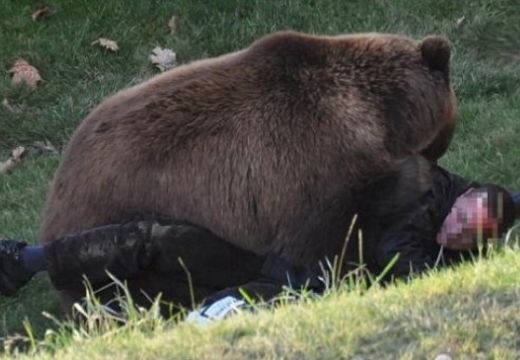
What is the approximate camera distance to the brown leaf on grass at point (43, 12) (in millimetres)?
11281

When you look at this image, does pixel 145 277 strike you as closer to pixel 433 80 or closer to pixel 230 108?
pixel 230 108

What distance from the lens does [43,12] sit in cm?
1133

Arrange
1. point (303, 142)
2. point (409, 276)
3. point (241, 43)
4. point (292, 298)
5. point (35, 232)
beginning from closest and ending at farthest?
point (292, 298) < point (409, 276) < point (303, 142) < point (35, 232) < point (241, 43)

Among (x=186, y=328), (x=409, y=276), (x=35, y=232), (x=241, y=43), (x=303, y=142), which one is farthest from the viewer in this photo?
(x=241, y=43)

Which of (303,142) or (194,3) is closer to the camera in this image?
(303,142)

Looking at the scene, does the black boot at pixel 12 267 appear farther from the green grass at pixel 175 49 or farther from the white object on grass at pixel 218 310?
the white object on grass at pixel 218 310

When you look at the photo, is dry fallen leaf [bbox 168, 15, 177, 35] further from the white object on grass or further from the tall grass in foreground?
the tall grass in foreground

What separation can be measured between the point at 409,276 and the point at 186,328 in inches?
61.1

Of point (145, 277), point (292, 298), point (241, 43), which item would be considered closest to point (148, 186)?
point (145, 277)

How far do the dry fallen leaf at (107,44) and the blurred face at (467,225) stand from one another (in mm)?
5537

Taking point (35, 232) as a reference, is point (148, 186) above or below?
above

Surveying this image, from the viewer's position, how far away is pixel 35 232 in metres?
7.96

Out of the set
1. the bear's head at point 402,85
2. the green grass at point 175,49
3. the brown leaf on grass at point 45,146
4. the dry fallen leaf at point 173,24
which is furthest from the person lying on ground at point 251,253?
the dry fallen leaf at point 173,24

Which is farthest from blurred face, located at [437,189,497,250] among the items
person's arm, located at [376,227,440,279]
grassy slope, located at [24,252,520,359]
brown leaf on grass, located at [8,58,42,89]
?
brown leaf on grass, located at [8,58,42,89]
